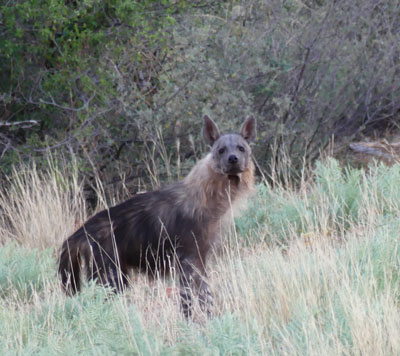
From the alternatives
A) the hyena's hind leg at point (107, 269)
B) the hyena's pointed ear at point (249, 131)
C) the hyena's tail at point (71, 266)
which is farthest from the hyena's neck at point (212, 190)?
the hyena's tail at point (71, 266)

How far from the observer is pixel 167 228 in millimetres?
6938

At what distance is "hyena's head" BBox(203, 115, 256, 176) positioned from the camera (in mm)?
6938

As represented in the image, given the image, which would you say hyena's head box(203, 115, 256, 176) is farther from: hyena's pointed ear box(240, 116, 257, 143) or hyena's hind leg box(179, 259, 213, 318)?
hyena's hind leg box(179, 259, 213, 318)

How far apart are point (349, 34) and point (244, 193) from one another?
630 centimetres

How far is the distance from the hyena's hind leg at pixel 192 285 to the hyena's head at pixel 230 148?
91 cm

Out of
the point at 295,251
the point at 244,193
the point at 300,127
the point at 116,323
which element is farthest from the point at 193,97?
the point at 116,323

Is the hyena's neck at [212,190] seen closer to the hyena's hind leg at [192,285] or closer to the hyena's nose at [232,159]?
the hyena's nose at [232,159]

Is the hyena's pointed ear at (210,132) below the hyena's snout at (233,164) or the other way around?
the other way around

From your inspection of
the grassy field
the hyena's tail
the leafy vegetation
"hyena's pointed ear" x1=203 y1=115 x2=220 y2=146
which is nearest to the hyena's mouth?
"hyena's pointed ear" x1=203 y1=115 x2=220 y2=146

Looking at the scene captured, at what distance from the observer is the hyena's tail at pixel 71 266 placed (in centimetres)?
692

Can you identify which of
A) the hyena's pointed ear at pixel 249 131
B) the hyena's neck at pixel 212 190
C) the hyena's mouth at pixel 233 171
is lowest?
the hyena's neck at pixel 212 190

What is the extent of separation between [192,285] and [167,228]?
0.62 meters

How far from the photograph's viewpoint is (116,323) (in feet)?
17.0

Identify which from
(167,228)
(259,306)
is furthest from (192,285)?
(259,306)
